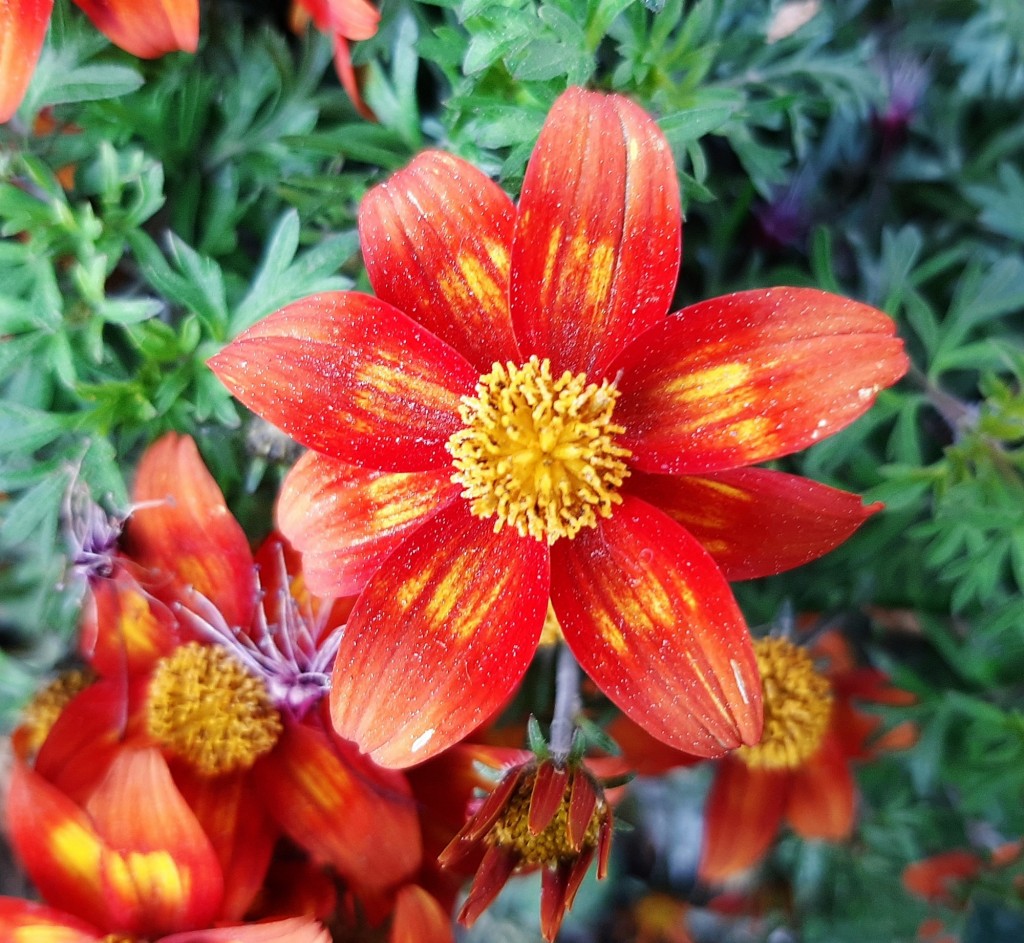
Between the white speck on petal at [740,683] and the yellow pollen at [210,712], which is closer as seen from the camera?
the white speck on petal at [740,683]

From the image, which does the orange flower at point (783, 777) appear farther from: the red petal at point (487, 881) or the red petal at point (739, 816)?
the red petal at point (487, 881)

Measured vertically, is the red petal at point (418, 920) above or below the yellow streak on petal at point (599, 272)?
below

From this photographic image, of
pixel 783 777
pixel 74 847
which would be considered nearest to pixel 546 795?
pixel 74 847

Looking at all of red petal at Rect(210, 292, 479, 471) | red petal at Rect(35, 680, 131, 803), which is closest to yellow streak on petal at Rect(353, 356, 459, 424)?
red petal at Rect(210, 292, 479, 471)

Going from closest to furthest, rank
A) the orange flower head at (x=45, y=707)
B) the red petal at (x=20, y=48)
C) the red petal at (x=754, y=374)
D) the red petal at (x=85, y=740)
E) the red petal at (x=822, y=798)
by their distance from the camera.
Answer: the red petal at (x=754, y=374)
the red petal at (x=20, y=48)
the red petal at (x=85, y=740)
the orange flower head at (x=45, y=707)
the red petal at (x=822, y=798)

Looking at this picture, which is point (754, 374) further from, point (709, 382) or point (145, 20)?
point (145, 20)

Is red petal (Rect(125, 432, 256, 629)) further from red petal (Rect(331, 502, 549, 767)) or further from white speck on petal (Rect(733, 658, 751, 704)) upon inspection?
white speck on petal (Rect(733, 658, 751, 704))

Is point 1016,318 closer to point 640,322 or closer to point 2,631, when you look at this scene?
point 640,322

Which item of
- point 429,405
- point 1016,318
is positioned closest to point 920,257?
point 1016,318

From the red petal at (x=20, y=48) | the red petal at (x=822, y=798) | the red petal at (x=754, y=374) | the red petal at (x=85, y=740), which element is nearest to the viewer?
the red petal at (x=754, y=374)

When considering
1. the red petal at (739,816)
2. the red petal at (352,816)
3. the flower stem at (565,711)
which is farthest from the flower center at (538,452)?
the red petal at (739,816)
